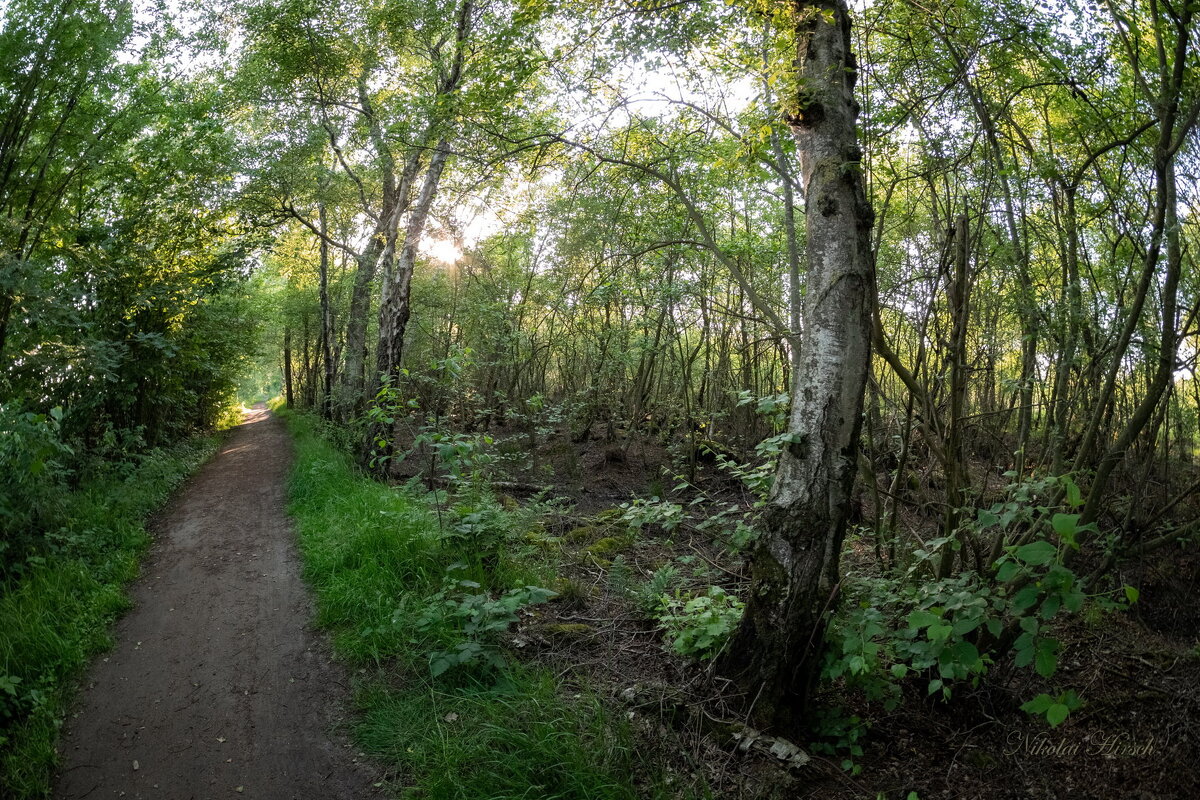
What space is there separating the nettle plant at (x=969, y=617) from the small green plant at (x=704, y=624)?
573 millimetres

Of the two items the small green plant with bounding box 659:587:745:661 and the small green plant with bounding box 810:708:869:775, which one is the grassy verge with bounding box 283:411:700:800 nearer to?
the small green plant with bounding box 659:587:745:661

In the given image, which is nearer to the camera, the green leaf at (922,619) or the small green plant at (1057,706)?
the small green plant at (1057,706)

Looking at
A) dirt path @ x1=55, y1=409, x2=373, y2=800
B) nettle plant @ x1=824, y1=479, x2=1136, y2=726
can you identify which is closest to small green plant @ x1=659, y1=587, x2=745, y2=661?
nettle plant @ x1=824, y1=479, x2=1136, y2=726

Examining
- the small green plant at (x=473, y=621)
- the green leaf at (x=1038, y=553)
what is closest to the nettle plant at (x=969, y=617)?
the green leaf at (x=1038, y=553)

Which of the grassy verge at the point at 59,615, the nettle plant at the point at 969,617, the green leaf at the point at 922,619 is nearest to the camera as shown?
the nettle plant at the point at 969,617

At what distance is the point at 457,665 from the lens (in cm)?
391

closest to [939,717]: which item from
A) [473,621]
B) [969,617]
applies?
[969,617]

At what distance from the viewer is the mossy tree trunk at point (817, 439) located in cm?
317

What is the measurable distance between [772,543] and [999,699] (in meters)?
1.80

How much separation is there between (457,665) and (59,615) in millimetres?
3391

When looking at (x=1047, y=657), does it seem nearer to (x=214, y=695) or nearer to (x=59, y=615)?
(x=214, y=695)

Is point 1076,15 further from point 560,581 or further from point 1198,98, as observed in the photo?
A: point 560,581

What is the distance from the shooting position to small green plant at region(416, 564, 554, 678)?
3871 mm

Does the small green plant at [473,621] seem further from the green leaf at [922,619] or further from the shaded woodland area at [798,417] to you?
the green leaf at [922,619]
